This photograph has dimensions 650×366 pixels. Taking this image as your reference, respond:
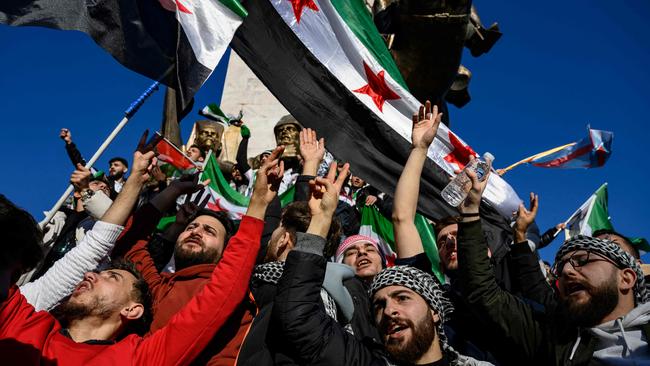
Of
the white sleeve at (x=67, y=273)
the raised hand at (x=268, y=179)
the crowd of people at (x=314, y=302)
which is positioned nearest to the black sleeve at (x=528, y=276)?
the crowd of people at (x=314, y=302)

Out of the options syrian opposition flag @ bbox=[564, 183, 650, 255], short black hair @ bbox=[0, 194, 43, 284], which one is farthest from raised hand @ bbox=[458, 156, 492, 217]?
syrian opposition flag @ bbox=[564, 183, 650, 255]

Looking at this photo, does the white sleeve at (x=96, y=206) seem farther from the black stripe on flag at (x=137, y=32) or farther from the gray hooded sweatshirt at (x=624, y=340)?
the gray hooded sweatshirt at (x=624, y=340)

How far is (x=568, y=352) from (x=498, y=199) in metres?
2.59

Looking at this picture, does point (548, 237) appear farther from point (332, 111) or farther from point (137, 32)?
point (137, 32)

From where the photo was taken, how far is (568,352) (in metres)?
2.89

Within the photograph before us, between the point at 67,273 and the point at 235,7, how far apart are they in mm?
2087

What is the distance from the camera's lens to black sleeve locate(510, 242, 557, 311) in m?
3.76

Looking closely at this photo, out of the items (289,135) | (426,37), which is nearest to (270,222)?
(426,37)

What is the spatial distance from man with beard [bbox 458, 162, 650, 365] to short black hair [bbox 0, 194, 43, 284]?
6.57 ft

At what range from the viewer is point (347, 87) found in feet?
16.4

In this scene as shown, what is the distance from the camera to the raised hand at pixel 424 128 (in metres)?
3.95

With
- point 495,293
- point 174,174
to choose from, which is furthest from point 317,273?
point 174,174

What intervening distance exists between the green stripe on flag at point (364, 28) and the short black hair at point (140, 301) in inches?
110

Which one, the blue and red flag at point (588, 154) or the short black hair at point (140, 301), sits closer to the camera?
the short black hair at point (140, 301)
